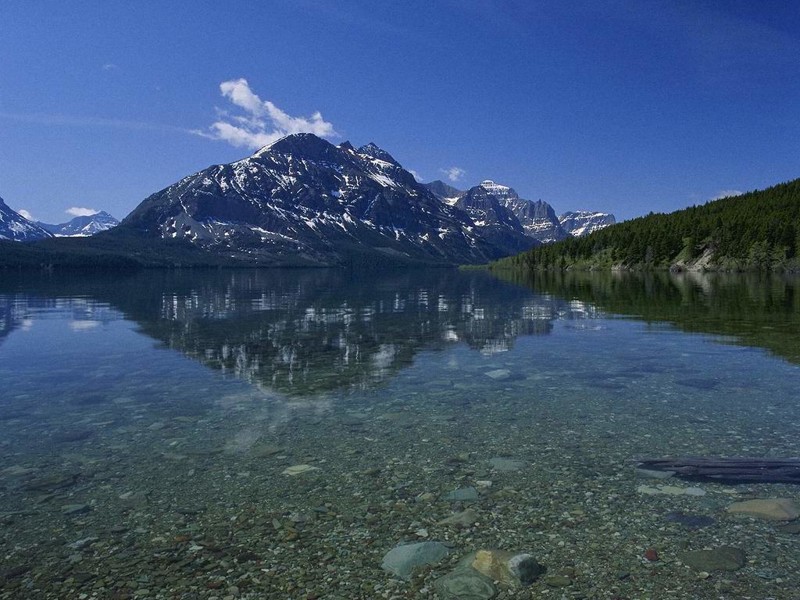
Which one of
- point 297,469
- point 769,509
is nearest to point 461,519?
point 297,469

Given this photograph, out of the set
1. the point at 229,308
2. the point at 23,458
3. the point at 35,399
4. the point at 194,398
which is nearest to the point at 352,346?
the point at 194,398

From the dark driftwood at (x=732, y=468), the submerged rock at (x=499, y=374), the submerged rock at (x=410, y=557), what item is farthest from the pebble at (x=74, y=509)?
the submerged rock at (x=499, y=374)

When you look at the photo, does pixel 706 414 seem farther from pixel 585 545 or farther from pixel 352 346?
pixel 352 346

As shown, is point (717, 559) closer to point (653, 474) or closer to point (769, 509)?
point (769, 509)

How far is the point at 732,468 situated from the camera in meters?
12.1

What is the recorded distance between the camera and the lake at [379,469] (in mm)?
8266

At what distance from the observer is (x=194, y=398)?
19.5 meters

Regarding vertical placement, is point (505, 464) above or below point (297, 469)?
above

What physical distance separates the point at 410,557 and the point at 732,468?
8.49 m

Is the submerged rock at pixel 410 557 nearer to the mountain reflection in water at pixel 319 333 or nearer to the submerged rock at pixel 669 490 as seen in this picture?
the submerged rock at pixel 669 490

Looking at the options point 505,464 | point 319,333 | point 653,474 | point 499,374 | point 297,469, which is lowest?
point 297,469

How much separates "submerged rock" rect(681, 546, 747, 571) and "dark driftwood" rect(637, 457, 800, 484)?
10.5 feet

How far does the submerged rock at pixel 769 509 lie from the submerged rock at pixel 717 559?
1.64 metres

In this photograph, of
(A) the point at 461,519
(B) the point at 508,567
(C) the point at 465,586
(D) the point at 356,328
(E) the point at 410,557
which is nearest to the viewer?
(C) the point at 465,586
